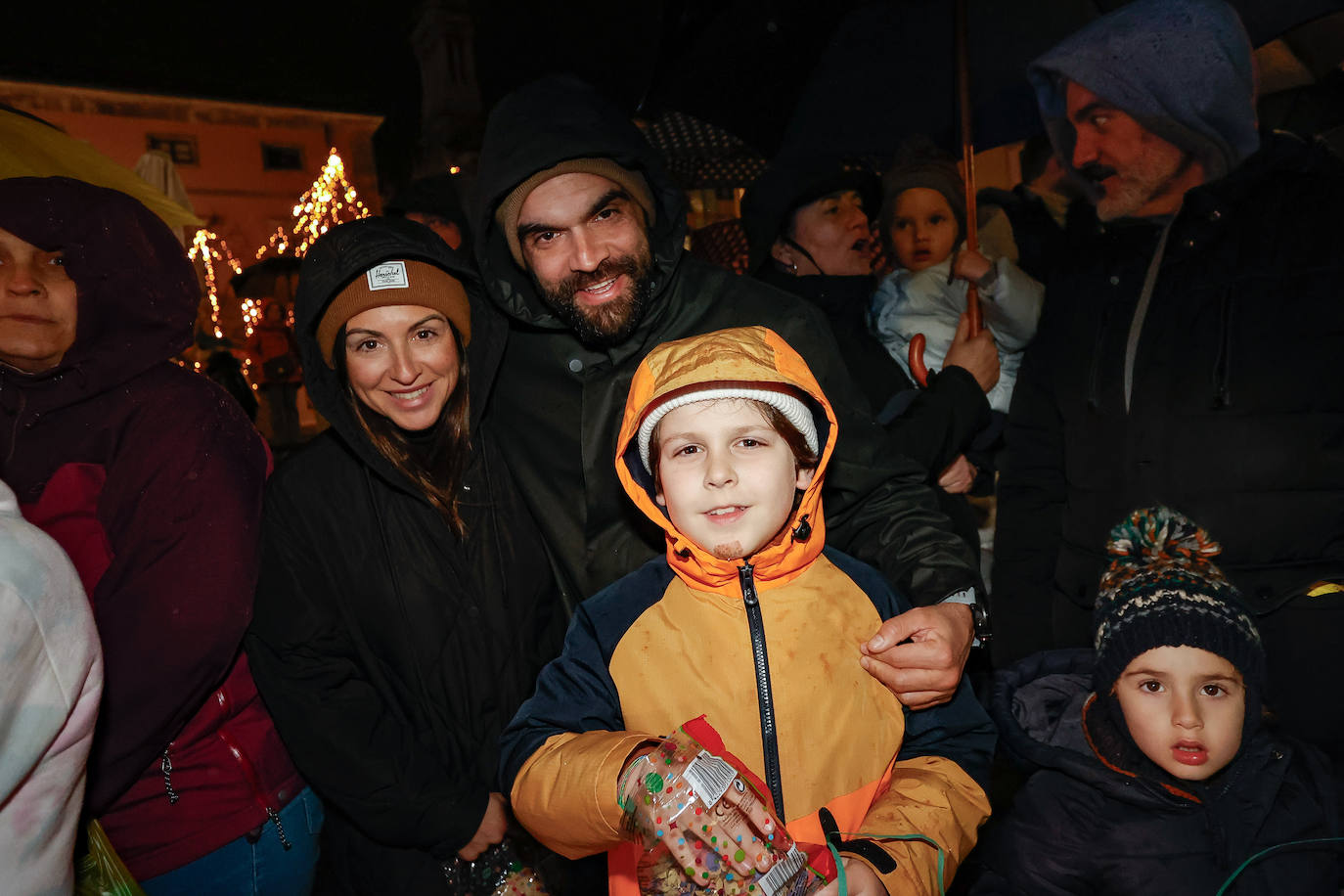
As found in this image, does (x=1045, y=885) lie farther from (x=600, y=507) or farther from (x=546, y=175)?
(x=546, y=175)

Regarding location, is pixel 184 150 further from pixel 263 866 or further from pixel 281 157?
pixel 263 866

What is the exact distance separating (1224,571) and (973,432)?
916mm

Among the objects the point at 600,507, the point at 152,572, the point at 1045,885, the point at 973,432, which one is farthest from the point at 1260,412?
the point at 152,572

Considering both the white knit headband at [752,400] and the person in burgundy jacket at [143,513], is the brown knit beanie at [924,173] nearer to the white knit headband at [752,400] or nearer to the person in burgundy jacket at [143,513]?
the white knit headband at [752,400]

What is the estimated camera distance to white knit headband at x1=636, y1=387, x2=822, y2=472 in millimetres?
1690

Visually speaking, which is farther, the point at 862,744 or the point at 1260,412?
the point at 1260,412

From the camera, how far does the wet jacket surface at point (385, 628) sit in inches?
76.7

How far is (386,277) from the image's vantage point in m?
2.09

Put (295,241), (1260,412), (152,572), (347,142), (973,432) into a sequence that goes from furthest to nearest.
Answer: (347,142) → (295,241) → (973,432) → (1260,412) → (152,572)

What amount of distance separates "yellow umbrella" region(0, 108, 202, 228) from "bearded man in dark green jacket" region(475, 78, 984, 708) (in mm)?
1010

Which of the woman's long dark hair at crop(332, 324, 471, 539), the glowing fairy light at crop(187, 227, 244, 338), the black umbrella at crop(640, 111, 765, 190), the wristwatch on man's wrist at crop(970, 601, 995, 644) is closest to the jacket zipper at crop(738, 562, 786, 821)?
the wristwatch on man's wrist at crop(970, 601, 995, 644)

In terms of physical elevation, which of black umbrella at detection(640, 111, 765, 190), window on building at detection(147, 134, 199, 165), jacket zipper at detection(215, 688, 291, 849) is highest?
window on building at detection(147, 134, 199, 165)

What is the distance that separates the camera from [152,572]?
1.78 metres

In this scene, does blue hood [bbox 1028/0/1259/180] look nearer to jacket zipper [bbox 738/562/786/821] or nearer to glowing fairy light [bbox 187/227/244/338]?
jacket zipper [bbox 738/562/786/821]
